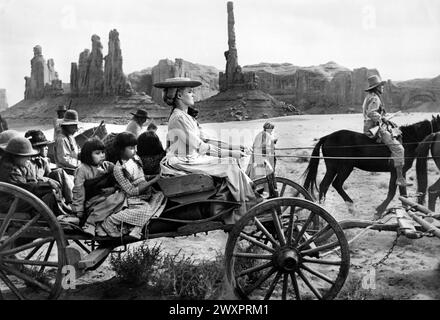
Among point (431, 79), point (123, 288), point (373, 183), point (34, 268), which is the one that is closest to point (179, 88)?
point (123, 288)

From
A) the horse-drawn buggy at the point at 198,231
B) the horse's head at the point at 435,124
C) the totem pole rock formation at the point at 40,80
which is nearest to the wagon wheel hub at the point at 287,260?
the horse-drawn buggy at the point at 198,231

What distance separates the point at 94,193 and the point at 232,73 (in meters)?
61.5

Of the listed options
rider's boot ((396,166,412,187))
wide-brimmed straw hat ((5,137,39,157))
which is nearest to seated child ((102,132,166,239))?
wide-brimmed straw hat ((5,137,39,157))

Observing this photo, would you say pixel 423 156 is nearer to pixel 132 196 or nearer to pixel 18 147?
pixel 132 196

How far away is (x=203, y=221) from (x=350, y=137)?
4.98m

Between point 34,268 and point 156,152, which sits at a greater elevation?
point 156,152

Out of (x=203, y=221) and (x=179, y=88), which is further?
(x=179, y=88)

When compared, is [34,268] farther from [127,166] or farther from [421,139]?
[421,139]

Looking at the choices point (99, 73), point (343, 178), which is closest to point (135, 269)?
point (343, 178)

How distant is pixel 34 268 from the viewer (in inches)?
207

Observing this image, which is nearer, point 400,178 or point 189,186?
point 189,186

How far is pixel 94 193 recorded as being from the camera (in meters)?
4.50

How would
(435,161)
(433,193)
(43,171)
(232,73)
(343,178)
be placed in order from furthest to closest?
(232,73) < (343,178) < (435,161) < (433,193) < (43,171)

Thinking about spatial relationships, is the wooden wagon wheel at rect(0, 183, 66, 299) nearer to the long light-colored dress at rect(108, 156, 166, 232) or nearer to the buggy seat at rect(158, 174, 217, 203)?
the long light-colored dress at rect(108, 156, 166, 232)
